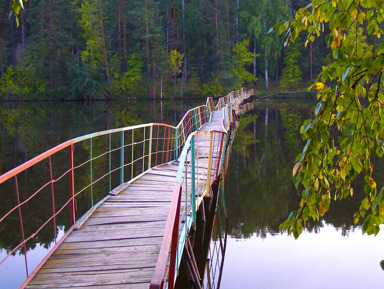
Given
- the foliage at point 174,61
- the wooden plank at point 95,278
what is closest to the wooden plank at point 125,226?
the wooden plank at point 95,278

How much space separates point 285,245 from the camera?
26.2 ft

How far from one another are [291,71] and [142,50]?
57.7ft

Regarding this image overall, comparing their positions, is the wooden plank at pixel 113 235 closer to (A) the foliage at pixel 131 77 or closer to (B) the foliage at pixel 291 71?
(A) the foliage at pixel 131 77

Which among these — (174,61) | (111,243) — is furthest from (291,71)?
(111,243)

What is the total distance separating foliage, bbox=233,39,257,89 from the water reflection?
38419mm

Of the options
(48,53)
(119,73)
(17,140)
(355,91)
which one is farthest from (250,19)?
(355,91)

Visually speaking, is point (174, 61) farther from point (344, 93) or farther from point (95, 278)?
point (344, 93)

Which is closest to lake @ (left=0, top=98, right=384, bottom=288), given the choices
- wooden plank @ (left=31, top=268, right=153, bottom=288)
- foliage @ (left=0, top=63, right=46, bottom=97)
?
wooden plank @ (left=31, top=268, right=153, bottom=288)

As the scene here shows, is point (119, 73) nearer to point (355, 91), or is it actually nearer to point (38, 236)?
point (38, 236)

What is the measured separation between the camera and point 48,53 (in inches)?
1889

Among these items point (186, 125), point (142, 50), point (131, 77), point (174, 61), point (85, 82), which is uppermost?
point (142, 50)

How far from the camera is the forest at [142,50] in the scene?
4706 cm

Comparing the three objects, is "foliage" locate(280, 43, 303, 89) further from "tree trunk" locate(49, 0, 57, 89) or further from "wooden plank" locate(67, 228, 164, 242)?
"wooden plank" locate(67, 228, 164, 242)

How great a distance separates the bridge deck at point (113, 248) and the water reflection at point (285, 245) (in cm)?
210
